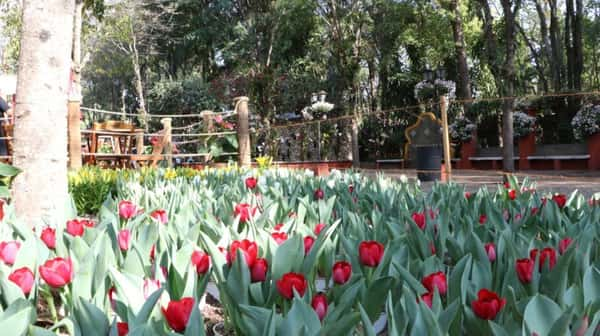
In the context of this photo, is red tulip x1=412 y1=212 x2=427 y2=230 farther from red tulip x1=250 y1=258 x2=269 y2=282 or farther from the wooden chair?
the wooden chair

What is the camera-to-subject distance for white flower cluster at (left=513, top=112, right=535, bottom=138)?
14188 millimetres

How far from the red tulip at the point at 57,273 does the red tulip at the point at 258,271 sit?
0.47 m

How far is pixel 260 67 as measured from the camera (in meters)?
21.2

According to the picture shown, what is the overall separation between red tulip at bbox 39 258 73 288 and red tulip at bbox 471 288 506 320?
3.23 ft

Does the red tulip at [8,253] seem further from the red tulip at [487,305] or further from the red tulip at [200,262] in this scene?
the red tulip at [487,305]

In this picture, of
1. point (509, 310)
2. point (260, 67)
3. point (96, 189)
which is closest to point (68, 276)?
point (509, 310)

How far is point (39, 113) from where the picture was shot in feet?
8.89

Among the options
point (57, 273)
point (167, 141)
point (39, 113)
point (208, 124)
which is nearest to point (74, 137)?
point (167, 141)

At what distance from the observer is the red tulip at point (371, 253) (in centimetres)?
147

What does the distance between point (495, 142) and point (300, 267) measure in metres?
15.8

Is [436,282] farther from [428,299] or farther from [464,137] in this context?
[464,137]

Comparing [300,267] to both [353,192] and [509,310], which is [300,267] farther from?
[353,192]

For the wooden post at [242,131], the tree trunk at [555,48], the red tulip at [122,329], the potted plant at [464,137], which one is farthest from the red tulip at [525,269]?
the tree trunk at [555,48]

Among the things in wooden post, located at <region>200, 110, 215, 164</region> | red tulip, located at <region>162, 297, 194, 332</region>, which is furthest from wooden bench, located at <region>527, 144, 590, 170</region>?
red tulip, located at <region>162, 297, 194, 332</region>
